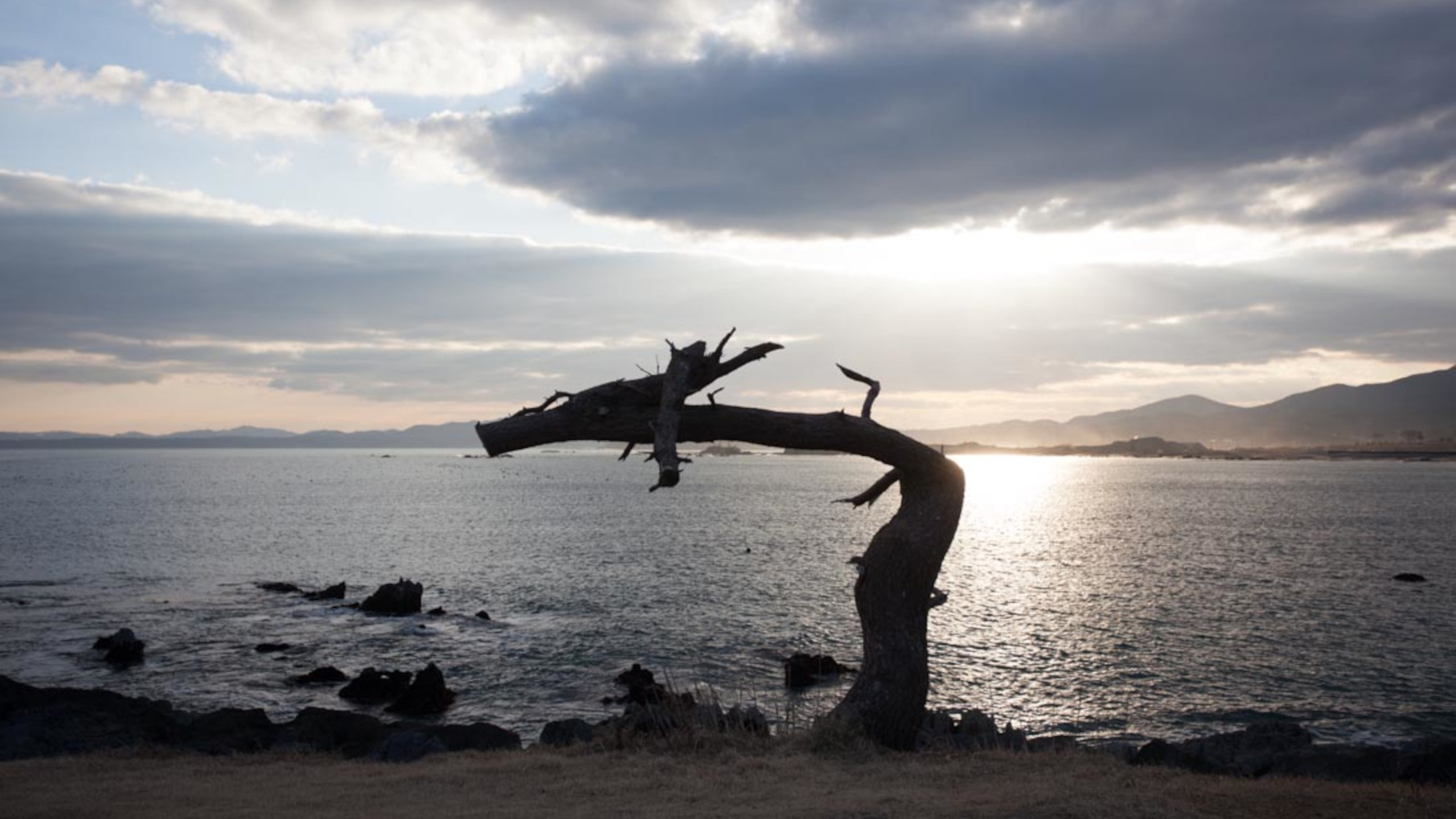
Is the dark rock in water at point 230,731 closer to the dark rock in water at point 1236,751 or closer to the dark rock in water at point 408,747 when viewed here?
the dark rock in water at point 408,747

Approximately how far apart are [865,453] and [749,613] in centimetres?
2945

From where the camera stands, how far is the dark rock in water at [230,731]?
18875 mm

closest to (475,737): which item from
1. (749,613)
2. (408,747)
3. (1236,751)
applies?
(408,747)

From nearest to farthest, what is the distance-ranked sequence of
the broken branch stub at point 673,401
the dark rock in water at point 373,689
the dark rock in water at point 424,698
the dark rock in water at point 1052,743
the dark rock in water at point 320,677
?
1. the broken branch stub at point 673,401
2. the dark rock in water at point 1052,743
3. the dark rock in water at point 424,698
4. the dark rock in water at point 373,689
5. the dark rock in water at point 320,677

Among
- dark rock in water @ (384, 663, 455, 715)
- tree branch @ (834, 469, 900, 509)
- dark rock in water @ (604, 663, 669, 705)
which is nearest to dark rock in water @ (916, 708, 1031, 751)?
tree branch @ (834, 469, 900, 509)

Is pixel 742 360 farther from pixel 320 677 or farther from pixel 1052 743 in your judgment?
pixel 320 677

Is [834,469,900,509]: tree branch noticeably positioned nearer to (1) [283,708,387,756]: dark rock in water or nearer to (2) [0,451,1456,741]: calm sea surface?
(2) [0,451,1456,741]: calm sea surface

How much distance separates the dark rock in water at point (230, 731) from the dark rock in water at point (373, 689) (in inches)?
239

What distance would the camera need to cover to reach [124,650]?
32.1 m

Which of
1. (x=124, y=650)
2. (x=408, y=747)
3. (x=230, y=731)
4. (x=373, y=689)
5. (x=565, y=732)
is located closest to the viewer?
(x=408, y=747)

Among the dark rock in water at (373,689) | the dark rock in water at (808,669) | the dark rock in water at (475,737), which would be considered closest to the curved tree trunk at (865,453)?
the dark rock in water at (475,737)

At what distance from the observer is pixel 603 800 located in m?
11.6

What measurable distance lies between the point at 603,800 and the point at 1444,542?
3276 inches

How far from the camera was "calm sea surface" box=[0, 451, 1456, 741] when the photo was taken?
28109 mm
